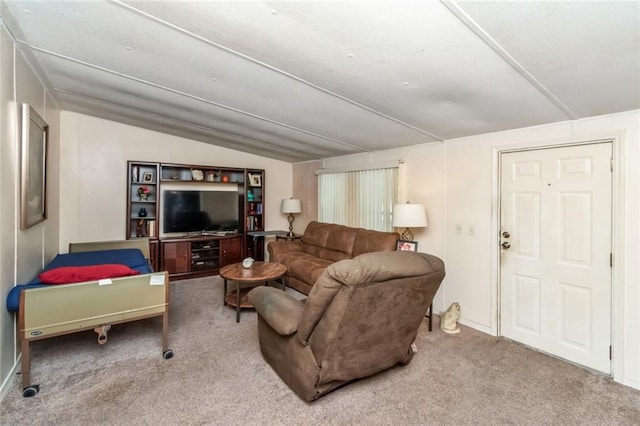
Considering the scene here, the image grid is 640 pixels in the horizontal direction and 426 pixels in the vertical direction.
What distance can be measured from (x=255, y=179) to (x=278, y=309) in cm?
391

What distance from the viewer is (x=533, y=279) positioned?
2762mm

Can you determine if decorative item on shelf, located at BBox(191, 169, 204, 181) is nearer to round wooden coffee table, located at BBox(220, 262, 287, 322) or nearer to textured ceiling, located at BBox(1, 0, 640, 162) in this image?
textured ceiling, located at BBox(1, 0, 640, 162)

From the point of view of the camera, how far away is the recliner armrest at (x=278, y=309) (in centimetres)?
193

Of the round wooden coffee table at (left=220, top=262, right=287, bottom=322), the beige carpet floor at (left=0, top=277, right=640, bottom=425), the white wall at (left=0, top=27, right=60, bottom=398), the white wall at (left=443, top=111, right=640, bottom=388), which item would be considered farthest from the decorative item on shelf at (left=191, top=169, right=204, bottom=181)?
the white wall at (left=443, top=111, right=640, bottom=388)

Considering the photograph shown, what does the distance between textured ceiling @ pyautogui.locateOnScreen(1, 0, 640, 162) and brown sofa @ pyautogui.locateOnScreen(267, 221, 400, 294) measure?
1354 mm

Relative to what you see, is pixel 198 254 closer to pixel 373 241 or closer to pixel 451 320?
pixel 373 241

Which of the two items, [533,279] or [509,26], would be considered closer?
[509,26]

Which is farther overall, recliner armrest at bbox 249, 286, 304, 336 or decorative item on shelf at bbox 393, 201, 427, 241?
decorative item on shelf at bbox 393, 201, 427, 241

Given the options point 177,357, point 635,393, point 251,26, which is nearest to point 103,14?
point 251,26

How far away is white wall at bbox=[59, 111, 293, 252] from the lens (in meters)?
4.30

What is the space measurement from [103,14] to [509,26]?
2.18 metres

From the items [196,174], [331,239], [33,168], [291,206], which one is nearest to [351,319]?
[331,239]

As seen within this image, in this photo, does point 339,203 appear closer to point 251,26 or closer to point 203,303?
point 203,303

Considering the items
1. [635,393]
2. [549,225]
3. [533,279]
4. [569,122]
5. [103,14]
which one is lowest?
[635,393]
